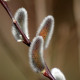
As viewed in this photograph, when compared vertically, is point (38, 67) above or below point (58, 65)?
below

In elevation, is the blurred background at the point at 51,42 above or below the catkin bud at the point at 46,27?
above

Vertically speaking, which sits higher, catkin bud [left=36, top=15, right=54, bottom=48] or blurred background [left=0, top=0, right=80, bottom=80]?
blurred background [left=0, top=0, right=80, bottom=80]

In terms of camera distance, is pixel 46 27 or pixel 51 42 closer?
pixel 46 27

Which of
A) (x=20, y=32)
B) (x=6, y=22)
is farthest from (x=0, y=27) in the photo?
(x=20, y=32)

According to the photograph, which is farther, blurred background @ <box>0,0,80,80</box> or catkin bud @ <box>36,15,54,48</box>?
blurred background @ <box>0,0,80,80</box>

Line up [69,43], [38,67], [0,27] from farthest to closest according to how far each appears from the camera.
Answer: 1. [69,43]
2. [0,27]
3. [38,67]

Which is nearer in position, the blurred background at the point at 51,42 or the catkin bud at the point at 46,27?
the catkin bud at the point at 46,27

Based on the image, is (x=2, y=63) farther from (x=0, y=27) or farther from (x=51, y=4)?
(x=51, y=4)

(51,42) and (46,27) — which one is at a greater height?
(51,42)
